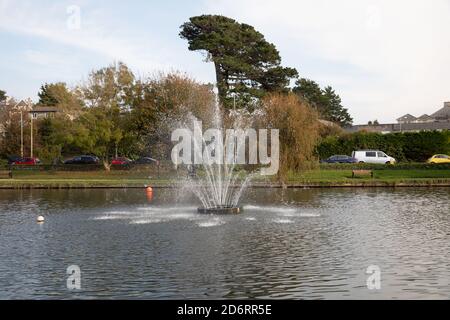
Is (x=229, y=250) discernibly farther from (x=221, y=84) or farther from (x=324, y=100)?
(x=324, y=100)

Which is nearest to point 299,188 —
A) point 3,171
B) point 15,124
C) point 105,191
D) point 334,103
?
point 105,191

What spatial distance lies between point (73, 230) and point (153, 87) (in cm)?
4294

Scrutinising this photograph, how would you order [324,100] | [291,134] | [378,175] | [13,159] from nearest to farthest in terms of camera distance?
[291,134] → [378,175] → [13,159] → [324,100]

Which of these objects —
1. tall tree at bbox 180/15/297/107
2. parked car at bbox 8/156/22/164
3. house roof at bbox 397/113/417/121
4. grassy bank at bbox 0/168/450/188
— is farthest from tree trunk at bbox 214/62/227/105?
house roof at bbox 397/113/417/121

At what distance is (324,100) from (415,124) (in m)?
21.4

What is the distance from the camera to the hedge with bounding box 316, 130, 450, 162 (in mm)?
76812

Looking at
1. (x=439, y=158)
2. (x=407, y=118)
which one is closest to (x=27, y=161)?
(x=439, y=158)

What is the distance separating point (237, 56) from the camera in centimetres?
8012

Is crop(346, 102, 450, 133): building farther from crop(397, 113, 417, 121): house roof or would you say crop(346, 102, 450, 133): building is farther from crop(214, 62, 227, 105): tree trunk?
crop(214, 62, 227, 105): tree trunk

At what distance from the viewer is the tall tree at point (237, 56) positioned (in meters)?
77.3

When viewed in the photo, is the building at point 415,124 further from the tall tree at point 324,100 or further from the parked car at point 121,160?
the parked car at point 121,160

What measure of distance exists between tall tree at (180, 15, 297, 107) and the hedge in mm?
9984

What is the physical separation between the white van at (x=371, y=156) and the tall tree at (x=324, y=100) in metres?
43.5

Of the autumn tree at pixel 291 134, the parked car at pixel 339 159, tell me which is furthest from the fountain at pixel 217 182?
the parked car at pixel 339 159
